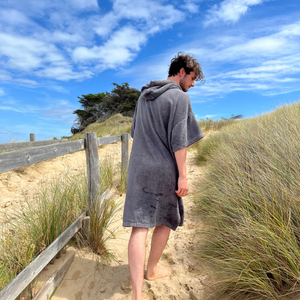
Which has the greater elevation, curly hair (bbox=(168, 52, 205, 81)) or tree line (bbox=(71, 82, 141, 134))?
tree line (bbox=(71, 82, 141, 134))

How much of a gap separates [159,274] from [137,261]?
1.85 ft

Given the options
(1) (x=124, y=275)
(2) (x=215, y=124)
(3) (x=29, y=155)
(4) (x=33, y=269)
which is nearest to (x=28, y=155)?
(3) (x=29, y=155)

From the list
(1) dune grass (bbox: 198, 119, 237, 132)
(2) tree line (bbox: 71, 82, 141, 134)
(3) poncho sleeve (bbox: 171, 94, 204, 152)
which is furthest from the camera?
(2) tree line (bbox: 71, 82, 141, 134)

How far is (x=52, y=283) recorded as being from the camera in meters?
2.14

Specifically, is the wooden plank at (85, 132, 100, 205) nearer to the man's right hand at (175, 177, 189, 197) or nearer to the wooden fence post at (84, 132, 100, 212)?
the wooden fence post at (84, 132, 100, 212)

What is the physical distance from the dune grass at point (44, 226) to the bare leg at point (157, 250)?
595 mm

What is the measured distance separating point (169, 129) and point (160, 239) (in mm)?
1040

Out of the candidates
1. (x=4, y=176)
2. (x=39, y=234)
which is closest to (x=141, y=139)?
(x=39, y=234)

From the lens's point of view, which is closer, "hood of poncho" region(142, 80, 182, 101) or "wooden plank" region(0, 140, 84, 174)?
"wooden plank" region(0, 140, 84, 174)

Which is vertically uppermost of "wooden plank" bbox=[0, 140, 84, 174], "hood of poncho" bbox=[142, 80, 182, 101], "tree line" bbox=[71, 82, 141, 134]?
"tree line" bbox=[71, 82, 141, 134]

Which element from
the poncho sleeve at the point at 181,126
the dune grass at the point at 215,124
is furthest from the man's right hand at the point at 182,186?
the dune grass at the point at 215,124

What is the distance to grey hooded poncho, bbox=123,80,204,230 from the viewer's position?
1.88 metres

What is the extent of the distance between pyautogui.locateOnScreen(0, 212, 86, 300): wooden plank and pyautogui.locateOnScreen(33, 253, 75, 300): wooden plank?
18cm

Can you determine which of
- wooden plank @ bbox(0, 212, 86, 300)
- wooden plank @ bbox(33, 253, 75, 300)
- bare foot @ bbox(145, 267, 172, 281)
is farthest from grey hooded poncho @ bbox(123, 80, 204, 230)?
wooden plank @ bbox(33, 253, 75, 300)
